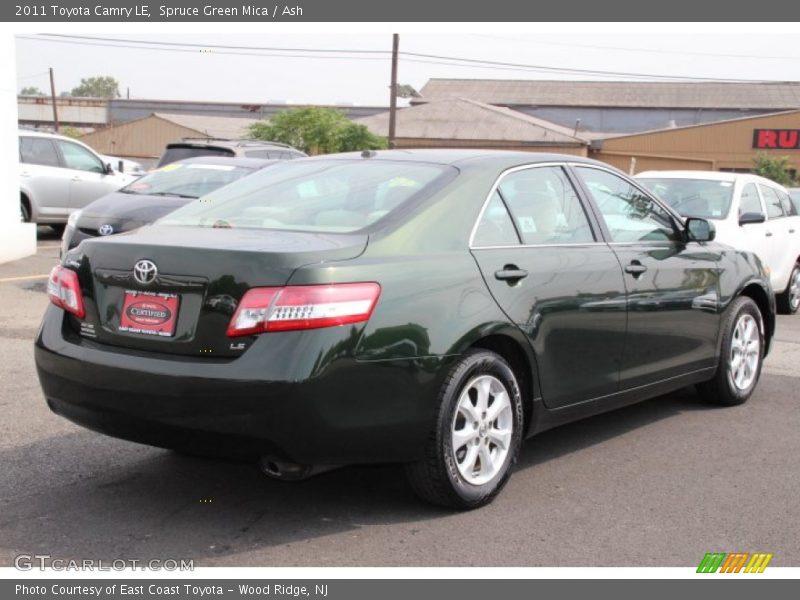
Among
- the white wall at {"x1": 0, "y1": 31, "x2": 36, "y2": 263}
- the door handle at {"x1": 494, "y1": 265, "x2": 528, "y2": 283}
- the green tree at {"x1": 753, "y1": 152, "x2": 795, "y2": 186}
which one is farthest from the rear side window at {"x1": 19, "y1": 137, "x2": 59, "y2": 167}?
the green tree at {"x1": 753, "y1": 152, "x2": 795, "y2": 186}

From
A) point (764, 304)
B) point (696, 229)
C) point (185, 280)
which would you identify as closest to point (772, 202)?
point (764, 304)

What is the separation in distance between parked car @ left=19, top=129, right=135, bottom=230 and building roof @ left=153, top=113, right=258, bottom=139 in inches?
1576

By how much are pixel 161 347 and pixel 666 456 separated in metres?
2.84

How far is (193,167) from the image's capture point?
11531 millimetres

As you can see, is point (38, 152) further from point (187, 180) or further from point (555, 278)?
point (555, 278)

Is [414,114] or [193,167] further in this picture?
[414,114]

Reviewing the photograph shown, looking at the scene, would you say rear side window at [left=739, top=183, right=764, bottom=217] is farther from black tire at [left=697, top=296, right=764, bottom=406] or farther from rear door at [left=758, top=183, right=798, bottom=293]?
black tire at [left=697, top=296, right=764, bottom=406]

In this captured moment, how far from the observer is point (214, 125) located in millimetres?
61125

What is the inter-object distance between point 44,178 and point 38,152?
0.56 metres

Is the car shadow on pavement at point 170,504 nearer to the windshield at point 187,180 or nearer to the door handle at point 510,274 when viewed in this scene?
the door handle at point 510,274

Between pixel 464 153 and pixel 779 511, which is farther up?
pixel 464 153
